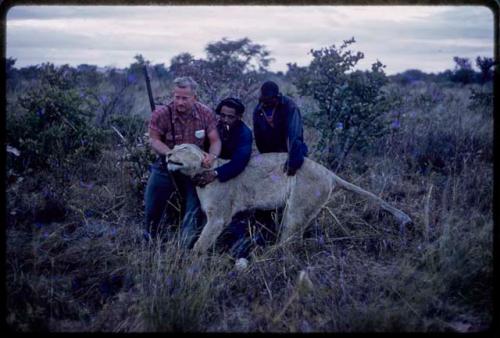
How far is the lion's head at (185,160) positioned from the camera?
183 inches

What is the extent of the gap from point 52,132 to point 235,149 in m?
3.53

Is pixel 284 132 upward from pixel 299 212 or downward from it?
Result: upward

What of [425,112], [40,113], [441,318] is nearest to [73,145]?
[40,113]

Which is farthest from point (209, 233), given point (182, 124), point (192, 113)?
point (192, 113)

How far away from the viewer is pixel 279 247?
4832 millimetres

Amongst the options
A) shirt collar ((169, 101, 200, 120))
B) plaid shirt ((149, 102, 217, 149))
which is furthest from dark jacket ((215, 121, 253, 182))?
shirt collar ((169, 101, 200, 120))

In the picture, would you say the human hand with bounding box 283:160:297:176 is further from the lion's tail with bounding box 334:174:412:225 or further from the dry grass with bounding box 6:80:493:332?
the dry grass with bounding box 6:80:493:332

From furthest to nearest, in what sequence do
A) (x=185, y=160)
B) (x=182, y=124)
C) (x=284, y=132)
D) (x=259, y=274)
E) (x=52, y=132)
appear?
(x=52, y=132) < (x=284, y=132) < (x=182, y=124) < (x=185, y=160) < (x=259, y=274)

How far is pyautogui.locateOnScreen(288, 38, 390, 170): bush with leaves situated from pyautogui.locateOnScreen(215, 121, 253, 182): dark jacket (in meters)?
2.32

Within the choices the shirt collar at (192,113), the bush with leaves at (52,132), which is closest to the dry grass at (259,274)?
the bush with leaves at (52,132)

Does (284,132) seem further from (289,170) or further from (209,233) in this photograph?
(209,233)

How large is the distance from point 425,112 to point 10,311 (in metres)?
10.8

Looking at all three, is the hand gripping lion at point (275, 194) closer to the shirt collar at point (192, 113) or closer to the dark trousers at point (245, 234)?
the dark trousers at point (245, 234)

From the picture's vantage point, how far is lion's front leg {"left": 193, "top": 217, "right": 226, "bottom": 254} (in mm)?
4762
